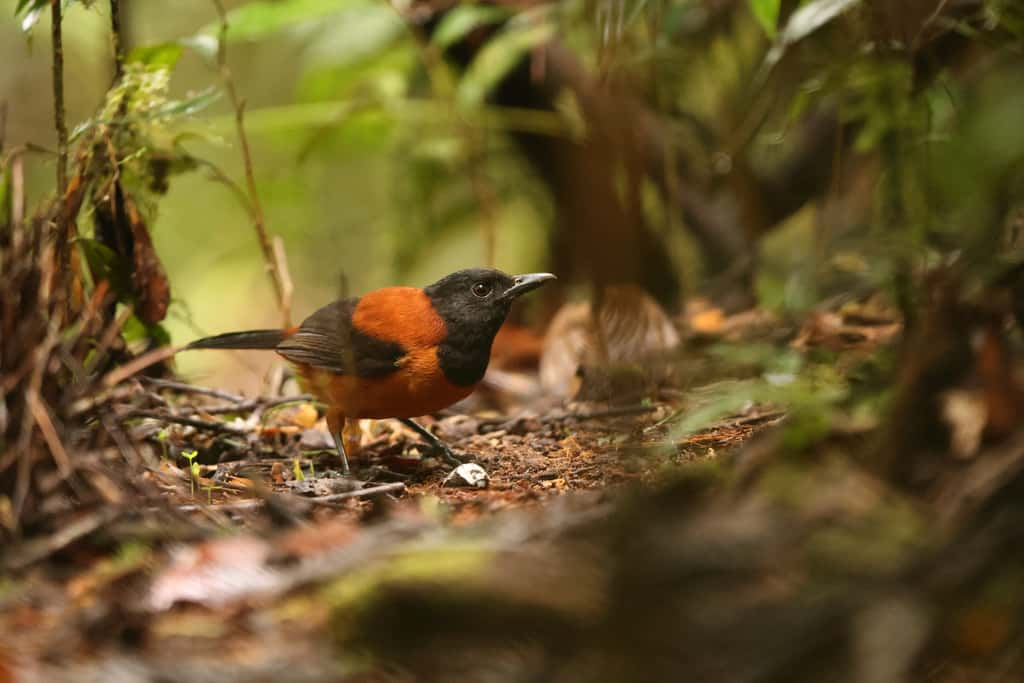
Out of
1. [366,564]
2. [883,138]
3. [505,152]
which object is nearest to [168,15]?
[505,152]

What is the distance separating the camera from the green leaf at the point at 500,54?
5.29m

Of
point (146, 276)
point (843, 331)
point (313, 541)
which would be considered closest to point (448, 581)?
point (313, 541)

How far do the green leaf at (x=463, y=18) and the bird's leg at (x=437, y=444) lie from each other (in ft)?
6.81

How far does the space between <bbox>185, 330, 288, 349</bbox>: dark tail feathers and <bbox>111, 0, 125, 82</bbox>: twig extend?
1.17 m

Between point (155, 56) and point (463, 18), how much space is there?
1777mm

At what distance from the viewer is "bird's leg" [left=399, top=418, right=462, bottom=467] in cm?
368

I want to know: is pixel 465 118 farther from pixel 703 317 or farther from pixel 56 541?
pixel 56 541

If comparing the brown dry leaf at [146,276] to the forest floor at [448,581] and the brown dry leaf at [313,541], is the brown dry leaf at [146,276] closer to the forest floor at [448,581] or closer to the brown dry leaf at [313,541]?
the forest floor at [448,581]

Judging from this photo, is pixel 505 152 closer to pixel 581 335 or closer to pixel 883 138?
pixel 581 335

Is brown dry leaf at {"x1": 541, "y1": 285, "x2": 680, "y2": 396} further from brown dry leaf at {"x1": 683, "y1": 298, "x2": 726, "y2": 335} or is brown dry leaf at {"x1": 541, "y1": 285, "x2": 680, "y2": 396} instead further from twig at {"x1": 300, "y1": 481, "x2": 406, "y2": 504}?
twig at {"x1": 300, "y1": 481, "x2": 406, "y2": 504}

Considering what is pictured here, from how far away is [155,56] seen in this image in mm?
3805

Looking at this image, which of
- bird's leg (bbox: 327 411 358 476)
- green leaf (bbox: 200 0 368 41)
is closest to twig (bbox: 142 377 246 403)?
bird's leg (bbox: 327 411 358 476)

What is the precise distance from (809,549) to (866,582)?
0.11 meters

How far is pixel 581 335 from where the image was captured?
5109 mm
